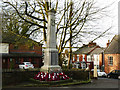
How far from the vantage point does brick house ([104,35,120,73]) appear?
1421 inches

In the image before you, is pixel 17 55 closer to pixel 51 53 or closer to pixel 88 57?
pixel 88 57

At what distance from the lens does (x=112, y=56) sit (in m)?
37.5

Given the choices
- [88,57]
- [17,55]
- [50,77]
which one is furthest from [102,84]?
[88,57]

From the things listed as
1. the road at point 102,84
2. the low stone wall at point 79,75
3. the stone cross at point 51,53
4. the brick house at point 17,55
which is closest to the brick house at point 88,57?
the brick house at point 17,55

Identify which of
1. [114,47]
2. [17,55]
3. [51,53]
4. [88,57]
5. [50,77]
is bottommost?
[50,77]

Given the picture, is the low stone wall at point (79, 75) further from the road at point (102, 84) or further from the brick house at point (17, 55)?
the brick house at point (17, 55)

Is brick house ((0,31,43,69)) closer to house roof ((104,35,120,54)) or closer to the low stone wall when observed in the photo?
house roof ((104,35,120,54))

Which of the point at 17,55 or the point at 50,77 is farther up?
the point at 17,55

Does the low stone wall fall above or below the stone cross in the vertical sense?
below

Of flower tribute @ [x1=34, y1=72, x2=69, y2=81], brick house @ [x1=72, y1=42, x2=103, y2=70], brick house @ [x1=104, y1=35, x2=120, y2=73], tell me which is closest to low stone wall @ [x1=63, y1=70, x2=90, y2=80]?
flower tribute @ [x1=34, y1=72, x2=69, y2=81]

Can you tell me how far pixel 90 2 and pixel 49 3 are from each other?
4357 millimetres

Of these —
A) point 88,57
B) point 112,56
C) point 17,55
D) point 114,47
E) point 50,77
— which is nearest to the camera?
point 50,77

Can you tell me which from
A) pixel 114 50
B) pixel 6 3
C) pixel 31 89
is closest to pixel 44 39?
pixel 6 3

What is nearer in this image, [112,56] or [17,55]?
[17,55]
